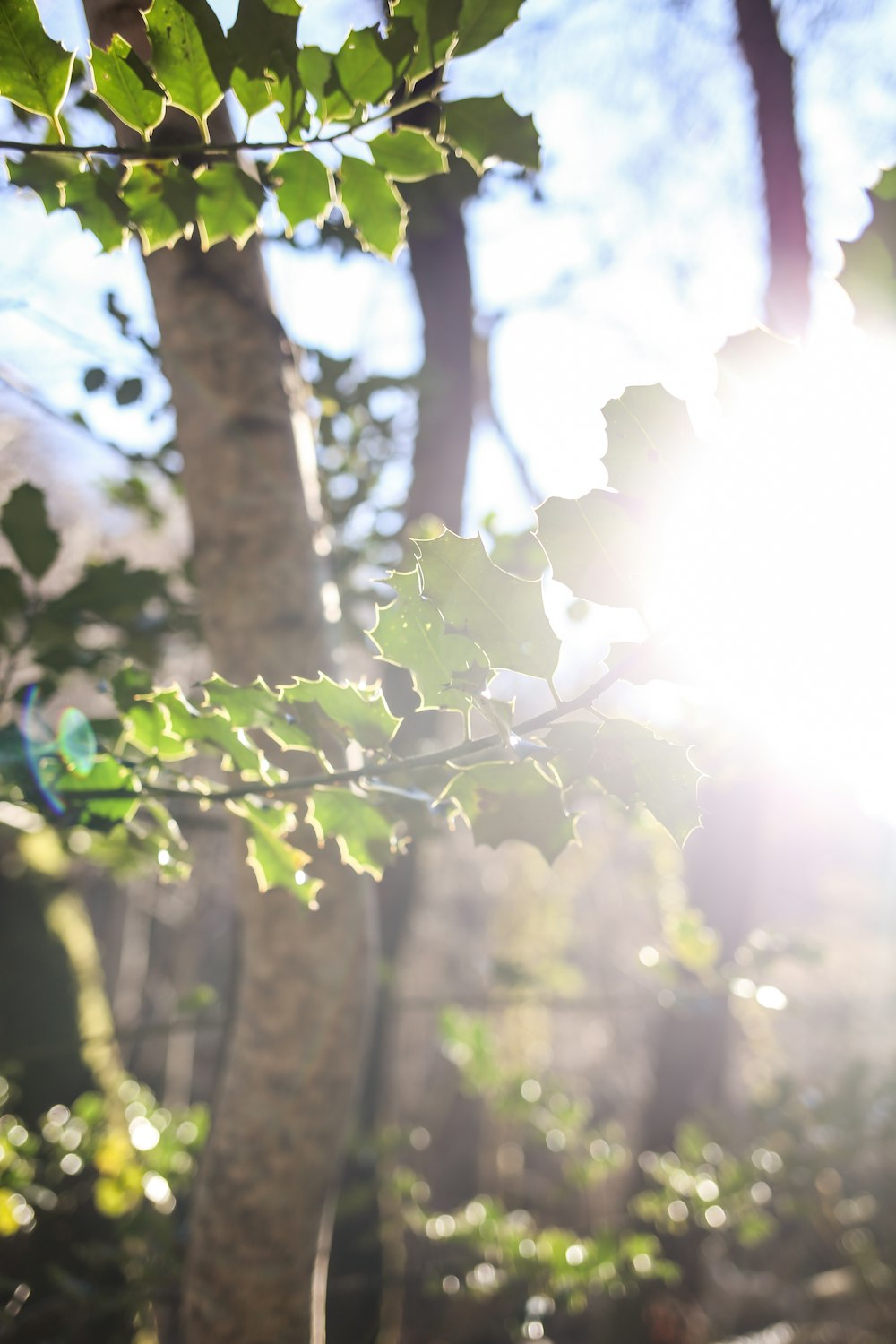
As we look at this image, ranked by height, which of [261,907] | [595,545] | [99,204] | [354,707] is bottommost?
[261,907]

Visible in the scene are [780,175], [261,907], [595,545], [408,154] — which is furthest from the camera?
[780,175]

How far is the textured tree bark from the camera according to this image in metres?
1.68

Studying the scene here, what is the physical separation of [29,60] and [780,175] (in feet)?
5.86

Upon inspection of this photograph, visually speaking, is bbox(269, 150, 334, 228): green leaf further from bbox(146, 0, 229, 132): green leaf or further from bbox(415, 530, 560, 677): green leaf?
bbox(415, 530, 560, 677): green leaf

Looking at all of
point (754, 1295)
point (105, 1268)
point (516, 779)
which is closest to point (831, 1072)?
point (754, 1295)

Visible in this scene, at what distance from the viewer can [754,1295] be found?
3.06 meters

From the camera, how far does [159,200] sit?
0.61m

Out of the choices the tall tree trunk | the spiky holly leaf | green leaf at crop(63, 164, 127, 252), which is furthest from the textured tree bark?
green leaf at crop(63, 164, 127, 252)

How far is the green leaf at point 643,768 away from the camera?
1.68 ft

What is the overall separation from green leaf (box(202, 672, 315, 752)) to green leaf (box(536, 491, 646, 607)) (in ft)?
0.80

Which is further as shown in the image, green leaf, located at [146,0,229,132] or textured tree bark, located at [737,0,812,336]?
textured tree bark, located at [737,0,812,336]

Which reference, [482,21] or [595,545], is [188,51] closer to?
[482,21]

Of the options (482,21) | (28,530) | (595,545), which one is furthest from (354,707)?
(28,530)

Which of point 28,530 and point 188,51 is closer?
point 188,51
